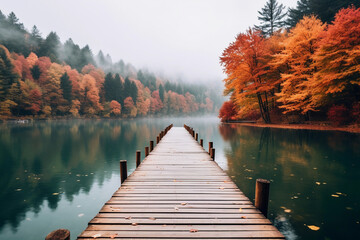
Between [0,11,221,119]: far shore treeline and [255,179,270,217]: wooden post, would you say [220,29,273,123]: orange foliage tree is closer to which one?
[255,179,270,217]: wooden post

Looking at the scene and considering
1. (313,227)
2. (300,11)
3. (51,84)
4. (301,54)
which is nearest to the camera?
(313,227)

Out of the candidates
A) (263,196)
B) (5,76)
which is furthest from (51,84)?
(263,196)

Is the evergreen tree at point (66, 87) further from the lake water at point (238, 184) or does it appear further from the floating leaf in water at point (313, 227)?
the floating leaf in water at point (313, 227)

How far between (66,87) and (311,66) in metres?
67.2

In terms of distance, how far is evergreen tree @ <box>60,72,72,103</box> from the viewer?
64.2 m

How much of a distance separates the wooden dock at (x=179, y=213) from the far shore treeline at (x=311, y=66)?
22.9 metres

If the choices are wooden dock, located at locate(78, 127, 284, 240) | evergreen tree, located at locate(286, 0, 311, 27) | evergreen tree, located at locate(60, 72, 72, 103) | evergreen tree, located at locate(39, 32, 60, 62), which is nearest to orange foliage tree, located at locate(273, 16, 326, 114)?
evergreen tree, located at locate(286, 0, 311, 27)

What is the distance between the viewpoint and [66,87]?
212ft

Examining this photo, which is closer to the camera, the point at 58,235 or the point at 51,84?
the point at 58,235

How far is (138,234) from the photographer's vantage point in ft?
11.8

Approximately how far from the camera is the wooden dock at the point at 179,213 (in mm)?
3672

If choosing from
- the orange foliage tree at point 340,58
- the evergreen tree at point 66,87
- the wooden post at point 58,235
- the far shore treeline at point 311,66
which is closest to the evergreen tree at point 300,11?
the far shore treeline at point 311,66

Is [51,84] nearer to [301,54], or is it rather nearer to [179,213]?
[301,54]

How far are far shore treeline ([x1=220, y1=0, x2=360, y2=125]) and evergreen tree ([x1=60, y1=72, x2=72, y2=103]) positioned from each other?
5461cm
